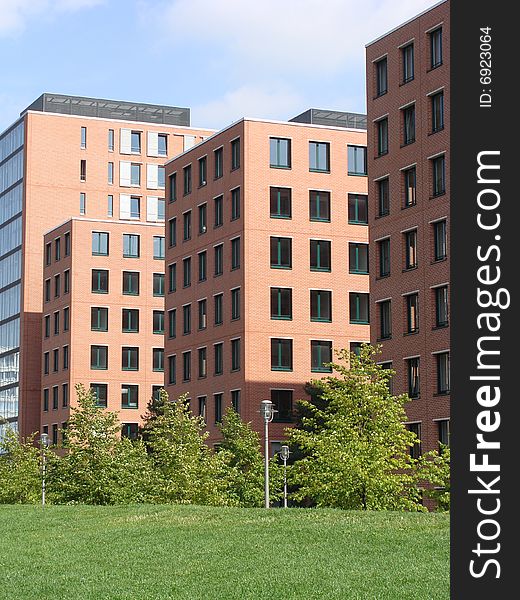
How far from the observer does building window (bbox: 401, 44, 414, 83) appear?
66.1m

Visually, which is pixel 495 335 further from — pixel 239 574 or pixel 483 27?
pixel 239 574

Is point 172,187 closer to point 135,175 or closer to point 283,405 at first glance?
point 283,405

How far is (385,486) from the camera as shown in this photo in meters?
35.9

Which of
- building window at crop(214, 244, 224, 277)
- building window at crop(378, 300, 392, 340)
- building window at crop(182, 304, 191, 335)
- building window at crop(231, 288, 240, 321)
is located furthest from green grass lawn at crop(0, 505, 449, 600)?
building window at crop(182, 304, 191, 335)

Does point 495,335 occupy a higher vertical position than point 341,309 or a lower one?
lower

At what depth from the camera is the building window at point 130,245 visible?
112562 millimetres

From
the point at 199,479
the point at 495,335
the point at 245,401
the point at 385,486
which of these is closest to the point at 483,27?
the point at 495,335

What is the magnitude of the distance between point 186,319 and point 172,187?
36.9ft

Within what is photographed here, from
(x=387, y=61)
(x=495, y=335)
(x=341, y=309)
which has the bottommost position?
(x=495, y=335)

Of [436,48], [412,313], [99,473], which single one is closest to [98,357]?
[412,313]

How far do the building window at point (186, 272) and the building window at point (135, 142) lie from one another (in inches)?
1509

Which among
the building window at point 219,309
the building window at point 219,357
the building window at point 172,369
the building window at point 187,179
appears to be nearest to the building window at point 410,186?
the building window at point 219,309

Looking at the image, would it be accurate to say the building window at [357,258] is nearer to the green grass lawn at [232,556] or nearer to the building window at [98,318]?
the building window at [98,318]

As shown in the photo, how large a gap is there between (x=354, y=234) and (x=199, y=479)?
4065cm
